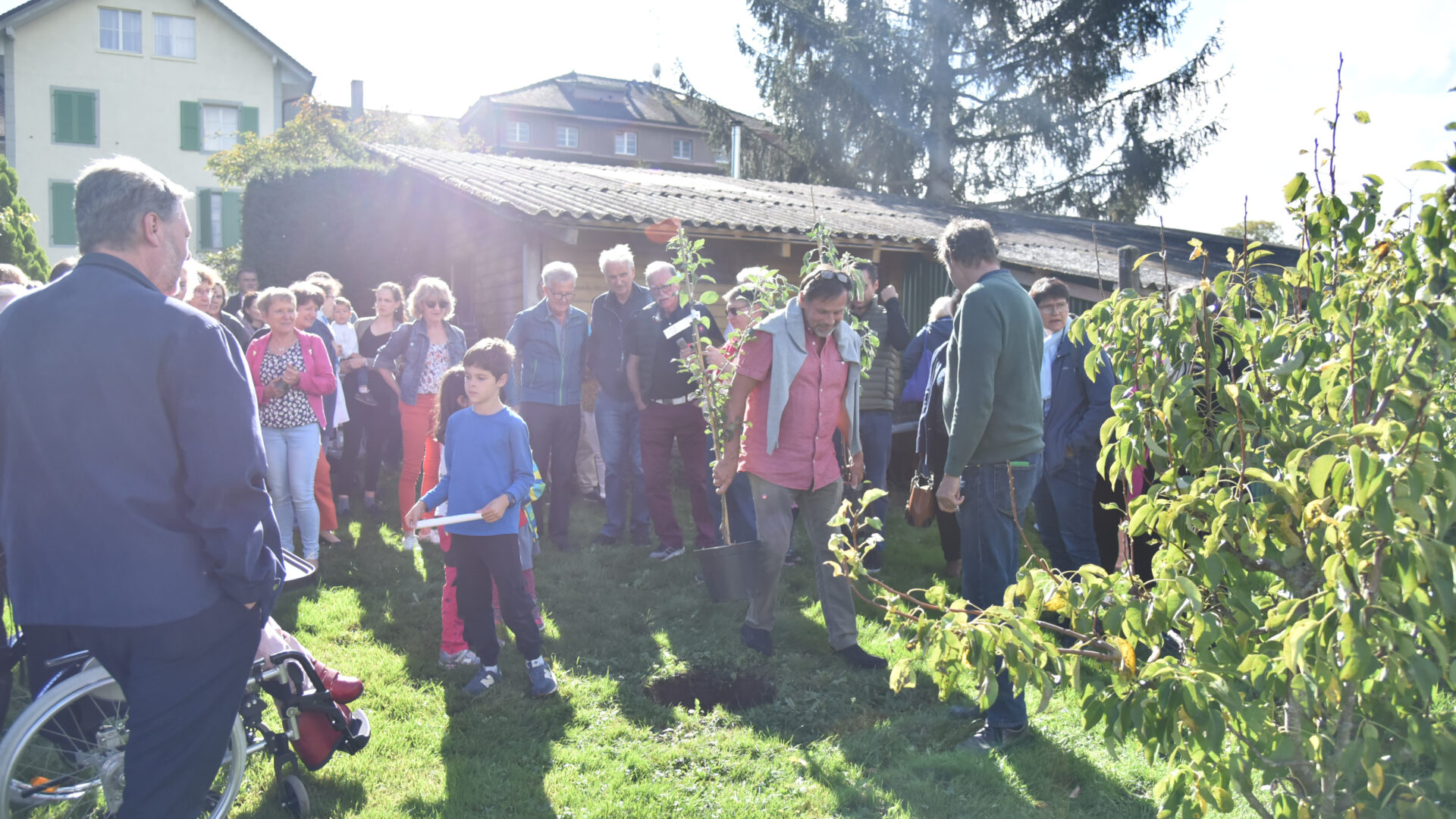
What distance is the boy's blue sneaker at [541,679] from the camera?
4.43m

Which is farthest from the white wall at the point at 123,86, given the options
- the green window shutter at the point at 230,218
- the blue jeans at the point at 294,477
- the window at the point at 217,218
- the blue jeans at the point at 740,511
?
the blue jeans at the point at 740,511

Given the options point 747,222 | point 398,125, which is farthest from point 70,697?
point 398,125

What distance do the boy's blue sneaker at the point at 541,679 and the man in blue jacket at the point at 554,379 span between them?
2.54m

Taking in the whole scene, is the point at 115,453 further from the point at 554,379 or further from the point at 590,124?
the point at 590,124

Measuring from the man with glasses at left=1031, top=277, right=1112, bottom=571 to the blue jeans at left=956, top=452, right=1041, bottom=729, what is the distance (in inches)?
48.9

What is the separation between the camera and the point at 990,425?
3.84 metres

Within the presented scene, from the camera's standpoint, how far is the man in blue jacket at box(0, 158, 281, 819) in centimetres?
228

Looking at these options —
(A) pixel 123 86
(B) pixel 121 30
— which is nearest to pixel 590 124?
(B) pixel 121 30

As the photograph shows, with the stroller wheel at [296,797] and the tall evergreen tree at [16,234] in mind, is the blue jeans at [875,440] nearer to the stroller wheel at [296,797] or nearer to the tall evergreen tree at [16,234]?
the stroller wheel at [296,797]

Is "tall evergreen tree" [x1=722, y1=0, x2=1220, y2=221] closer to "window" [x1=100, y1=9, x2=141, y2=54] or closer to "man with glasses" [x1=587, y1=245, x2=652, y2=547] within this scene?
"man with glasses" [x1=587, y1=245, x2=652, y2=547]

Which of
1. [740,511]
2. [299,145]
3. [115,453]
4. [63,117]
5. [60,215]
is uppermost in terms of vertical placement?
[63,117]

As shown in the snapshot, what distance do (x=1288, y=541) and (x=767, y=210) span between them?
10205 mm

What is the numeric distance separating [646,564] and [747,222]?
15.4 feet

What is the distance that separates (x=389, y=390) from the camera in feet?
26.8
